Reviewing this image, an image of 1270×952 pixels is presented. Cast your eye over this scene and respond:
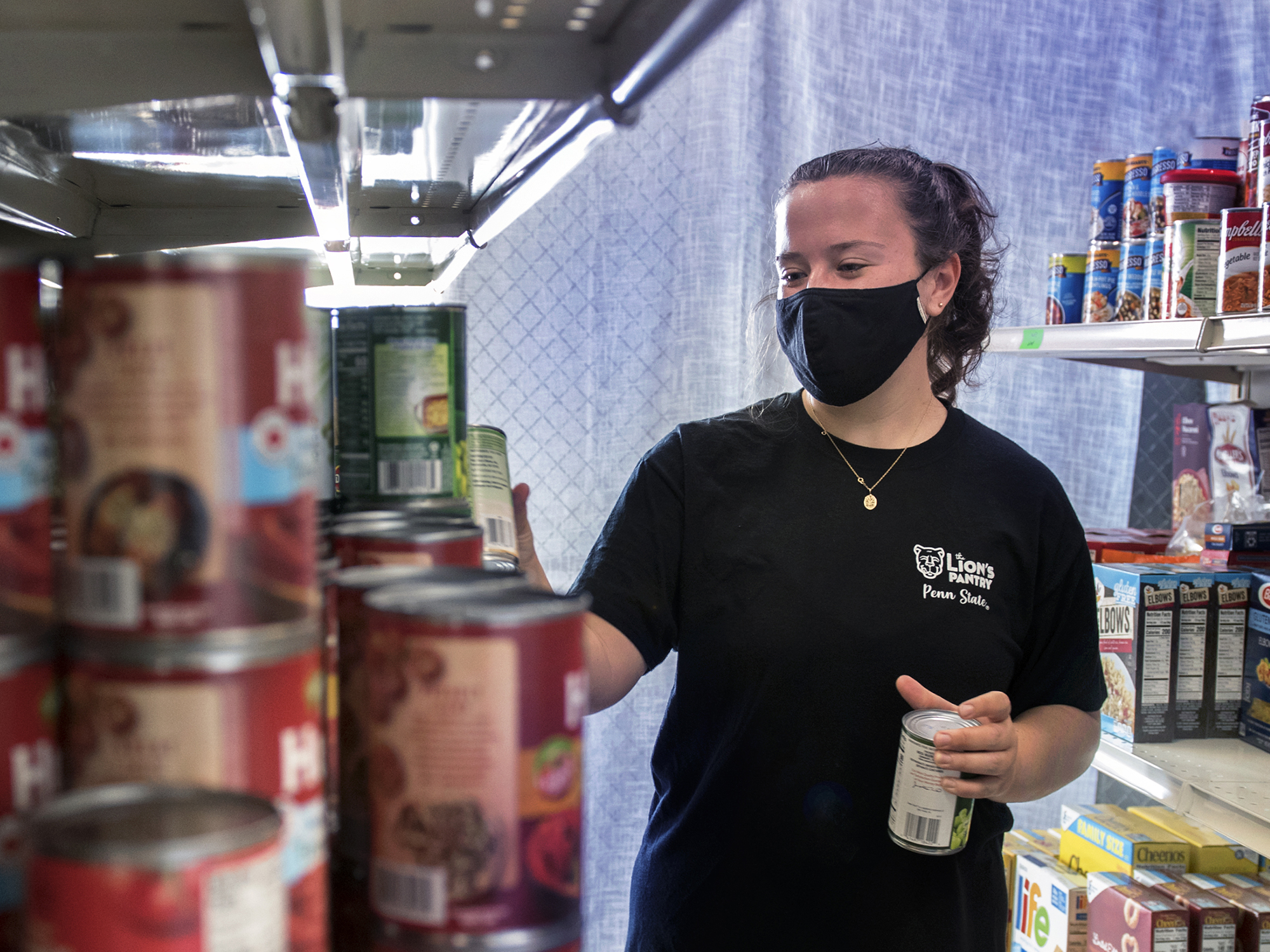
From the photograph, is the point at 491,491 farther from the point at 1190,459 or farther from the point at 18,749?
the point at 1190,459

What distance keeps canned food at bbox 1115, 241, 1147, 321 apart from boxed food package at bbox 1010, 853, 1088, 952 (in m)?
1.11

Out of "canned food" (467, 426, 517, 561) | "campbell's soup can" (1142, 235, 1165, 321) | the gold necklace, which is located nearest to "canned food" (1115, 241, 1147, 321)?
"campbell's soup can" (1142, 235, 1165, 321)

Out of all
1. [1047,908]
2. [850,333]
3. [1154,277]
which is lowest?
[1047,908]

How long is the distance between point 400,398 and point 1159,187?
5.44 feet

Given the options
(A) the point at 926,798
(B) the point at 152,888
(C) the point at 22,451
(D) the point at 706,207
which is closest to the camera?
(B) the point at 152,888

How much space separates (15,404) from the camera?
524mm

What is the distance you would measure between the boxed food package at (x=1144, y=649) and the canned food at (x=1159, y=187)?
2.08 feet

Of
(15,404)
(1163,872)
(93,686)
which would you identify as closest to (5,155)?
(15,404)

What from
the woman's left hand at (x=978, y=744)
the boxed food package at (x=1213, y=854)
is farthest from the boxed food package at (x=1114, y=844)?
the woman's left hand at (x=978, y=744)

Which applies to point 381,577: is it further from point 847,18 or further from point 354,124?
point 847,18

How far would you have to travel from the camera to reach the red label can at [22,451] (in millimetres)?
521

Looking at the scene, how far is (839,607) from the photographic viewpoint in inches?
57.5

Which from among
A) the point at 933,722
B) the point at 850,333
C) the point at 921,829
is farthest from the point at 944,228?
the point at 921,829

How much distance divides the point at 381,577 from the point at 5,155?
584mm
